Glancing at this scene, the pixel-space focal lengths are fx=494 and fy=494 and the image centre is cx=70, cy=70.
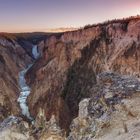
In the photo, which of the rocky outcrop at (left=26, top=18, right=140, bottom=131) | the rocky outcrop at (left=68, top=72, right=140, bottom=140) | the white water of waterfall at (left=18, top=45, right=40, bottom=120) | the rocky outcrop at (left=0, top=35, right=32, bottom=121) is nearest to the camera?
the rocky outcrop at (left=68, top=72, right=140, bottom=140)

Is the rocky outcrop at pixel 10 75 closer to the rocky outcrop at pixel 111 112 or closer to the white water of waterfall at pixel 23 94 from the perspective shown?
the white water of waterfall at pixel 23 94

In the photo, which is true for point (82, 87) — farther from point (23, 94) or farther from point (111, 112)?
point (111, 112)

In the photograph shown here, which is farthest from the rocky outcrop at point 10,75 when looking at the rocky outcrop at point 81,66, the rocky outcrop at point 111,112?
the rocky outcrop at point 111,112

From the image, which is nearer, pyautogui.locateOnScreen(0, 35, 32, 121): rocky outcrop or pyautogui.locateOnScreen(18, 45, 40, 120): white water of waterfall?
pyautogui.locateOnScreen(0, 35, 32, 121): rocky outcrop

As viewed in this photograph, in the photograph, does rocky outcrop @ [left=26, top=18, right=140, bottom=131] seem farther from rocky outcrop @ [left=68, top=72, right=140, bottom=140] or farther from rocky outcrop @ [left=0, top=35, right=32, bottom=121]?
rocky outcrop @ [left=68, top=72, right=140, bottom=140]

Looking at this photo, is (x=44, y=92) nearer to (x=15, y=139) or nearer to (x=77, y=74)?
(x=77, y=74)

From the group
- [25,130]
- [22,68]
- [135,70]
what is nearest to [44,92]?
[135,70]

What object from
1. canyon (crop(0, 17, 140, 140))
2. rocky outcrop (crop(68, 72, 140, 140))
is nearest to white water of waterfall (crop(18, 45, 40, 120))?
canyon (crop(0, 17, 140, 140))

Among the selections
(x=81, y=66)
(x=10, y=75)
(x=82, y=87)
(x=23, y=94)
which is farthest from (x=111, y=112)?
(x=10, y=75)

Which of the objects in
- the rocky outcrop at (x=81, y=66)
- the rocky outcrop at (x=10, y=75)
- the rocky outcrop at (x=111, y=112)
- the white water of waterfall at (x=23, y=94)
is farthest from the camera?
the white water of waterfall at (x=23, y=94)
